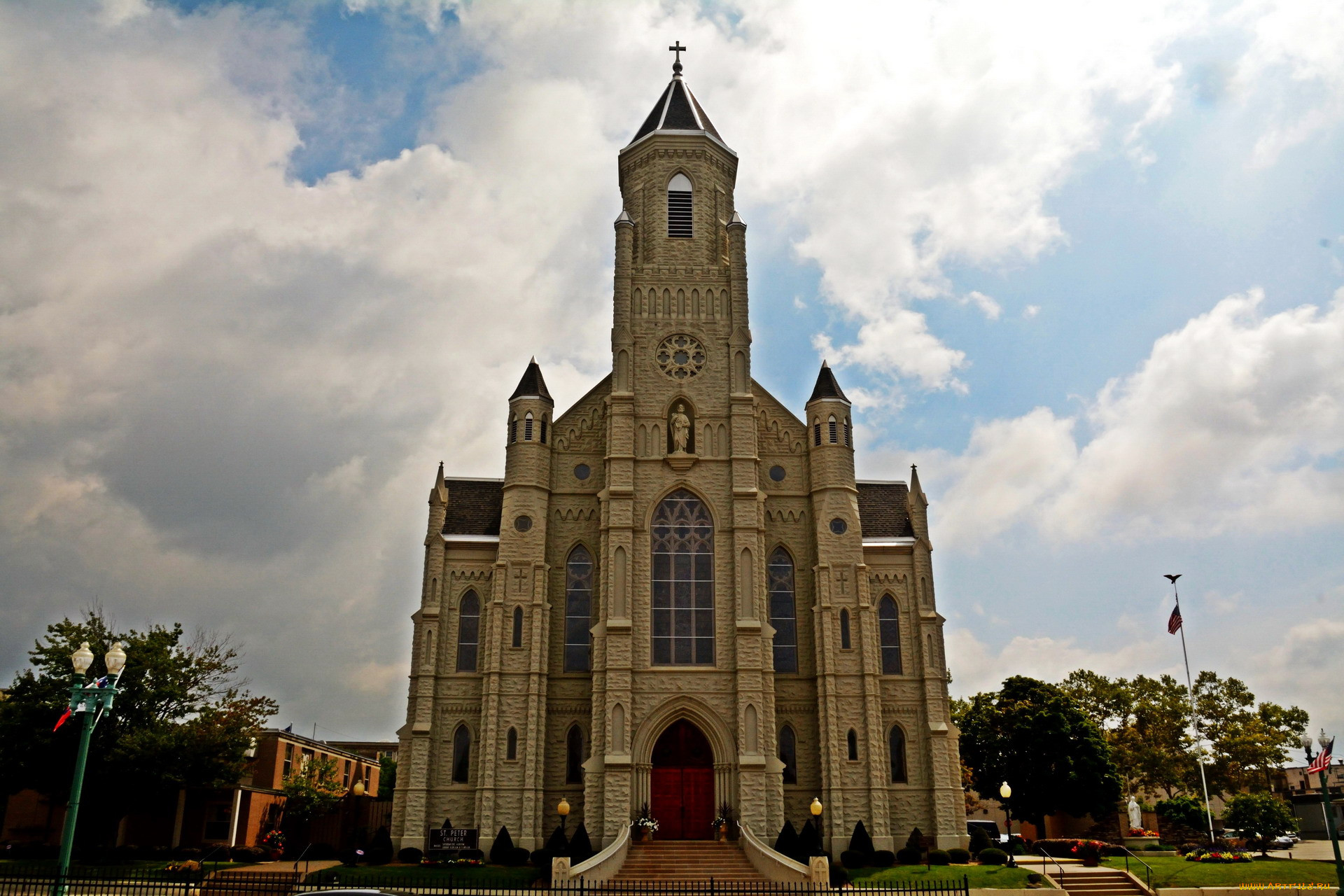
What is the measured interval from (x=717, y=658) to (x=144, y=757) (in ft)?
65.2

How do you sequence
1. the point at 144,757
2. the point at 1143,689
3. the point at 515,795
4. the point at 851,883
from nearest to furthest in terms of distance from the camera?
the point at 851,883, the point at 144,757, the point at 515,795, the point at 1143,689

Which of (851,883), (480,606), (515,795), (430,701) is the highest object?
(480,606)

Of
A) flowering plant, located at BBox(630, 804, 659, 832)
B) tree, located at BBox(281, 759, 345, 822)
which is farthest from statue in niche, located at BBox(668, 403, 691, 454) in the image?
tree, located at BBox(281, 759, 345, 822)

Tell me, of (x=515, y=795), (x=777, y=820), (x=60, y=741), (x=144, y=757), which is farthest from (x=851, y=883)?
(x=60, y=741)

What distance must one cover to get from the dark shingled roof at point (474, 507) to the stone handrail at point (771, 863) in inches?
615

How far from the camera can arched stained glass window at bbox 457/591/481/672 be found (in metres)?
38.8

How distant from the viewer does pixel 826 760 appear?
121 ft

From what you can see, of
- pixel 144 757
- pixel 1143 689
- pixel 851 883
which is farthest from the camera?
pixel 1143 689

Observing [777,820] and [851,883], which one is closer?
[851,883]

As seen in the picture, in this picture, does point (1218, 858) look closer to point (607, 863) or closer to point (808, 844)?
point (808, 844)

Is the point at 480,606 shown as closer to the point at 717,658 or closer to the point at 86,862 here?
the point at 717,658

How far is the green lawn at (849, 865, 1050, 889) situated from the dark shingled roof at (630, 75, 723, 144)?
102 ft

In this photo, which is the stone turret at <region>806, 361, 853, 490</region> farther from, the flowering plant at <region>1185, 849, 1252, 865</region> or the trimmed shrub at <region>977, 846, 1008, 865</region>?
the flowering plant at <region>1185, 849, 1252, 865</region>

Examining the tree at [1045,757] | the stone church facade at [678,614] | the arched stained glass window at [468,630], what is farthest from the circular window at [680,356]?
the tree at [1045,757]
